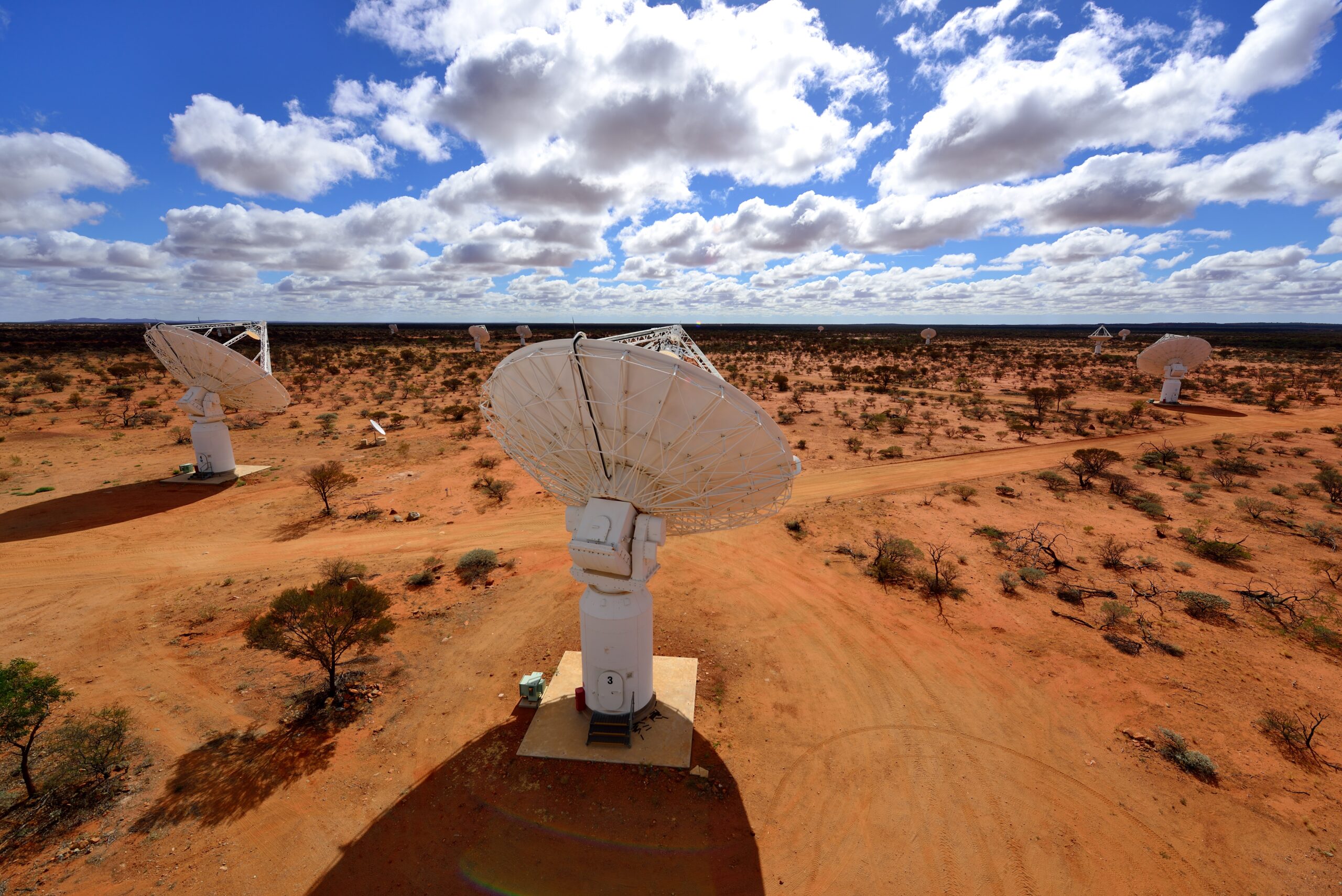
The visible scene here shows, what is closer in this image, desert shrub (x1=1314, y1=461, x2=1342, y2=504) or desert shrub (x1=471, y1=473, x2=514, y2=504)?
desert shrub (x1=1314, y1=461, x2=1342, y2=504)

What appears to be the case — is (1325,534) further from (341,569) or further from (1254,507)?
(341,569)

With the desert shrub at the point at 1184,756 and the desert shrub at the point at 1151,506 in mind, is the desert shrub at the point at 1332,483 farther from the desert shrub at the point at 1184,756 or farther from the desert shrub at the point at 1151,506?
the desert shrub at the point at 1184,756

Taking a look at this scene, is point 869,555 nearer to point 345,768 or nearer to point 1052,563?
point 1052,563

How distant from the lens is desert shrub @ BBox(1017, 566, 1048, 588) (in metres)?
18.0

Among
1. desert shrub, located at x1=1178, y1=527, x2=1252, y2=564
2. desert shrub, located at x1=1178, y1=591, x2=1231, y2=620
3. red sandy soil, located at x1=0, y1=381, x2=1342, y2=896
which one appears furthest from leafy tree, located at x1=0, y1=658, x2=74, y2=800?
desert shrub, located at x1=1178, y1=527, x2=1252, y2=564

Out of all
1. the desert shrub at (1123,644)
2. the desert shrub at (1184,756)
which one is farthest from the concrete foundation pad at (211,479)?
the desert shrub at (1123,644)

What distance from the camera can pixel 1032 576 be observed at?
1814 cm

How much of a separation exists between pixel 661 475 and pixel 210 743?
11.5m

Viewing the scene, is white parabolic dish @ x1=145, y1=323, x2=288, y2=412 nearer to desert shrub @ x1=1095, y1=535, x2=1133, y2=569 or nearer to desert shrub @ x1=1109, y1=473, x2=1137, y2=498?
desert shrub @ x1=1095, y1=535, x2=1133, y2=569

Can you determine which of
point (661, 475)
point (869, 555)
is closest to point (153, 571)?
point (661, 475)

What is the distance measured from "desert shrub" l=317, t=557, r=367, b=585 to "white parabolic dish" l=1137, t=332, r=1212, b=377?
6459 cm

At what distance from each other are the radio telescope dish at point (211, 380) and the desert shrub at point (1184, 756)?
35.9 meters

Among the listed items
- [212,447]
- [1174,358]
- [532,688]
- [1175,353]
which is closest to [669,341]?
[532,688]

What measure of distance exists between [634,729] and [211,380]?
92.3 feet
